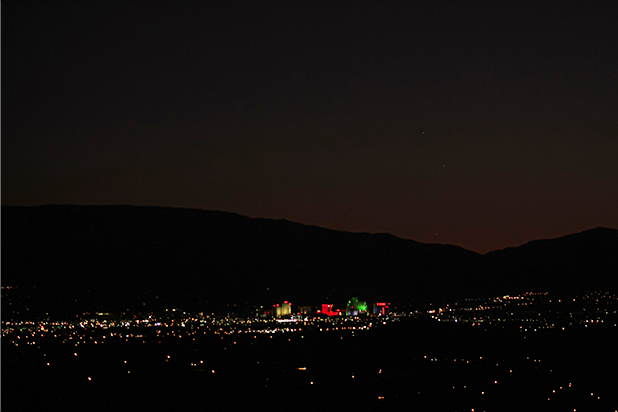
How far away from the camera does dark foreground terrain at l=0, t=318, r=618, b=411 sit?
4091 cm

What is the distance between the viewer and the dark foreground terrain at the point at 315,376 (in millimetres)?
40906

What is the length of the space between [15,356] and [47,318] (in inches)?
4459

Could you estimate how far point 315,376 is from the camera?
56250 millimetres

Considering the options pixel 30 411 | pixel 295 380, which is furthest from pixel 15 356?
pixel 30 411

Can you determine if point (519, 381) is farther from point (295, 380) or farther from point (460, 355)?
point (460, 355)

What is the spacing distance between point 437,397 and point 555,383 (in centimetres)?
1294

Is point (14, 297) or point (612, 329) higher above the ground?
point (14, 297)

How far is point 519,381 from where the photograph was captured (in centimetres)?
5188

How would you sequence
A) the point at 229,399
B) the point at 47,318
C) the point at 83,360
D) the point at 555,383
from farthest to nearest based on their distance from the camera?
the point at 47,318
the point at 83,360
the point at 555,383
the point at 229,399

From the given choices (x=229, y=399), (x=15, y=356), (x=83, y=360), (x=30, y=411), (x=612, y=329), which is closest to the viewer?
(x=30, y=411)

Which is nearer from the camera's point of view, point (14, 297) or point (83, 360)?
point (83, 360)

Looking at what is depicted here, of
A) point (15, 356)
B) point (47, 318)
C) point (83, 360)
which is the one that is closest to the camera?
point (83, 360)

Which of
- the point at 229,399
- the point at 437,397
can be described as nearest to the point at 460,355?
the point at 437,397

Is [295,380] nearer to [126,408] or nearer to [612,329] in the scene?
[126,408]
